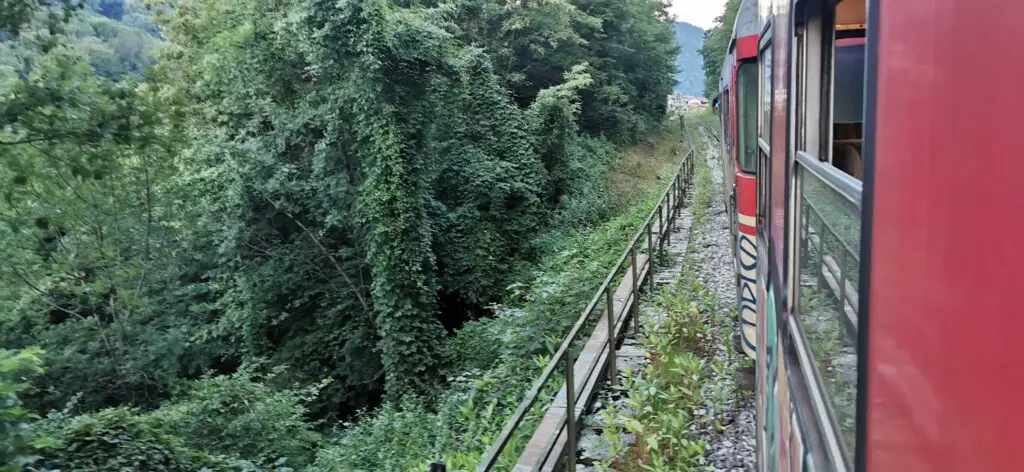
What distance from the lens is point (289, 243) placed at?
1502 centimetres

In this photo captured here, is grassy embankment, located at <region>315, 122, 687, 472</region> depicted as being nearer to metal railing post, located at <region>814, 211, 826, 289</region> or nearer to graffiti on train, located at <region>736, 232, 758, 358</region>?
graffiti on train, located at <region>736, 232, 758, 358</region>

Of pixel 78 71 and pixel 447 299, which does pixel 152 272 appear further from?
pixel 78 71

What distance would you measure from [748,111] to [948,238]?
5354 mm

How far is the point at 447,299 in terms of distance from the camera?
17125mm

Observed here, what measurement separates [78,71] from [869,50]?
870 centimetres

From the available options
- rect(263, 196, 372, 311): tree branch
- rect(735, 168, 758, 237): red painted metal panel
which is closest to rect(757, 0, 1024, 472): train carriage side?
rect(735, 168, 758, 237): red painted metal panel

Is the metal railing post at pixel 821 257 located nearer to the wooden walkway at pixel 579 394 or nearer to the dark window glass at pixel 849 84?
the dark window glass at pixel 849 84

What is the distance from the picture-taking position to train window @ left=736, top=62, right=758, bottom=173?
217 inches

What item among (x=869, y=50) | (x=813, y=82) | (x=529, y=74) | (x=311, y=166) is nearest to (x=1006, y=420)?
(x=869, y=50)

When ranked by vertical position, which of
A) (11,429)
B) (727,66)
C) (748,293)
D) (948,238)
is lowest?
(11,429)

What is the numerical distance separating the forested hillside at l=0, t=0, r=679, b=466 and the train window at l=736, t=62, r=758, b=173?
9.60 feet

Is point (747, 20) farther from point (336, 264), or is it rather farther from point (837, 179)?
point (336, 264)

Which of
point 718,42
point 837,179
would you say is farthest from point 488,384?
point 718,42

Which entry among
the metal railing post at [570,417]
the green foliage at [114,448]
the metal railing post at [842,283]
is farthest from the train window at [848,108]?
the green foliage at [114,448]
